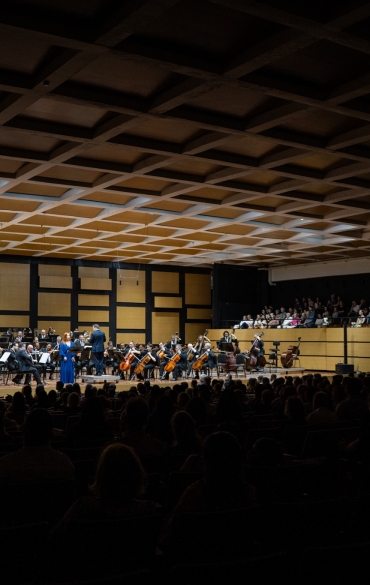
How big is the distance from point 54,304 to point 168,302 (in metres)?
5.36

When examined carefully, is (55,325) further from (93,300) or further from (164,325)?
(164,325)

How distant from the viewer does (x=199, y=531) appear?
7.84ft

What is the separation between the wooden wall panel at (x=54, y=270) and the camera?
24766 mm

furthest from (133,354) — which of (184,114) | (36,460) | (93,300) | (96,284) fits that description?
(36,460)

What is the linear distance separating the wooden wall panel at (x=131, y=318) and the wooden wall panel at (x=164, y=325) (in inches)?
23.6

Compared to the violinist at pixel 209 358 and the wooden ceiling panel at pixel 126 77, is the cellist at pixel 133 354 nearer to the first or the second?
the violinist at pixel 209 358

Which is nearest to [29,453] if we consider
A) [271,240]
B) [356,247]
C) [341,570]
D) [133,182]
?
[341,570]

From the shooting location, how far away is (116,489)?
254 centimetres

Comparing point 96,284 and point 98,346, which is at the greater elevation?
point 96,284

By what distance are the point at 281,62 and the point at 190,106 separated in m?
1.81

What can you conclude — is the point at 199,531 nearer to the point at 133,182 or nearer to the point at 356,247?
the point at 133,182

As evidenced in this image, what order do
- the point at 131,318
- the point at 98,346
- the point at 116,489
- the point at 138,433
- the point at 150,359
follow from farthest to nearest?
the point at 131,318
the point at 150,359
the point at 98,346
the point at 138,433
the point at 116,489

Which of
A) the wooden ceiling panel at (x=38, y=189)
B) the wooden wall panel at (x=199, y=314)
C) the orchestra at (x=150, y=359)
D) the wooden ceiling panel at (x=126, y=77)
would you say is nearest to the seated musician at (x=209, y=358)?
the orchestra at (x=150, y=359)

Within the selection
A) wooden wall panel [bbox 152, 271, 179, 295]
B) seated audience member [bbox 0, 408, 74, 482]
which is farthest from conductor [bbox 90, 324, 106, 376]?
seated audience member [bbox 0, 408, 74, 482]
